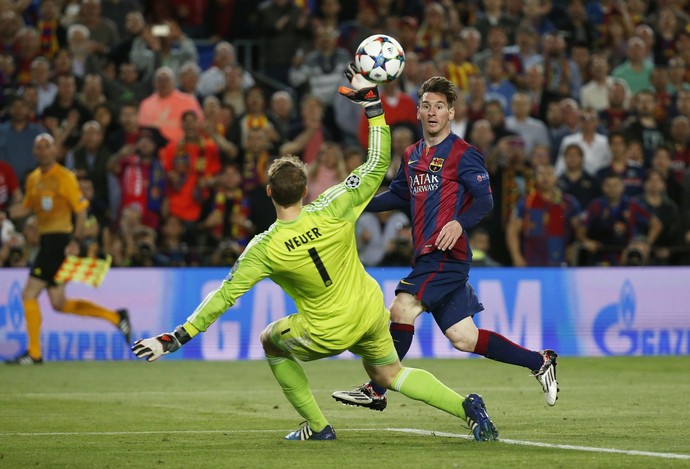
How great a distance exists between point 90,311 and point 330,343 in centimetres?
881

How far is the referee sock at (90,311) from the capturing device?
16.2 m

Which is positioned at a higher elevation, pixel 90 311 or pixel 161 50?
pixel 161 50

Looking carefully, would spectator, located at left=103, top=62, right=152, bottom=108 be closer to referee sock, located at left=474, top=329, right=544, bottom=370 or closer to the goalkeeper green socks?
referee sock, located at left=474, top=329, right=544, bottom=370

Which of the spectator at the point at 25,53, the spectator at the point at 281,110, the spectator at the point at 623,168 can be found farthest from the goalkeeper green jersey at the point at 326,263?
the spectator at the point at 25,53

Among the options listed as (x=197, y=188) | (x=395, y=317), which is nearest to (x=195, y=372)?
(x=197, y=188)

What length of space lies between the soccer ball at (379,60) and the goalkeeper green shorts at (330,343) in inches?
63.9

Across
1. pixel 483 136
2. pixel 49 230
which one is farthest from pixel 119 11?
pixel 483 136

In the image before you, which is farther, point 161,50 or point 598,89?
point 598,89

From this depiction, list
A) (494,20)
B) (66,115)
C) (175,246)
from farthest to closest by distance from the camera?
(494,20), (66,115), (175,246)

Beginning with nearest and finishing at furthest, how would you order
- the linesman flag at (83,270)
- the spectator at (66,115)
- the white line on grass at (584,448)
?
the white line on grass at (584,448) < the linesman flag at (83,270) < the spectator at (66,115)

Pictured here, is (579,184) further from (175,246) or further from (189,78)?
(189,78)

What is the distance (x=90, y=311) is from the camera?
16.2 metres

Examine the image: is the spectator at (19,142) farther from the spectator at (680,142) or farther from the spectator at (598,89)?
the spectator at (680,142)

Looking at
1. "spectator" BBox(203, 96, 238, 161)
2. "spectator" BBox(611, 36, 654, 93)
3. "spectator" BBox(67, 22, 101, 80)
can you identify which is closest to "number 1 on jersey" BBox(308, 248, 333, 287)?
"spectator" BBox(203, 96, 238, 161)
